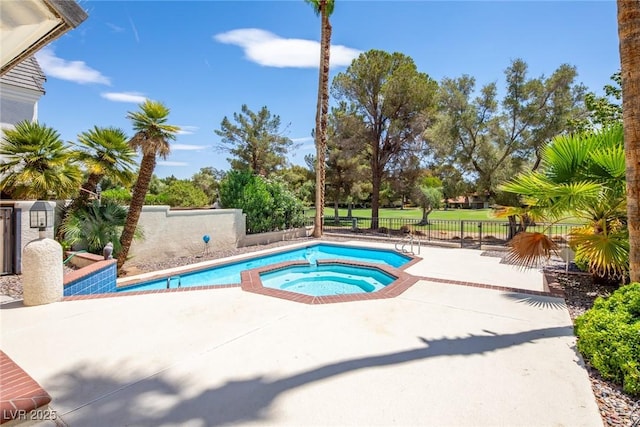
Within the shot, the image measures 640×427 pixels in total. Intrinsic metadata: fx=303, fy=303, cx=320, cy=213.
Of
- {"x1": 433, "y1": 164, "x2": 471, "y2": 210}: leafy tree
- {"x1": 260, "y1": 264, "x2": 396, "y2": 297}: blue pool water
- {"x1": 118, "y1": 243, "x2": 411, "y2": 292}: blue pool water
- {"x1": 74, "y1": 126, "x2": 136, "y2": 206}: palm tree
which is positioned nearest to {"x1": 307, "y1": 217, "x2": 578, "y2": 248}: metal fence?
{"x1": 433, "y1": 164, "x2": 471, "y2": 210}: leafy tree

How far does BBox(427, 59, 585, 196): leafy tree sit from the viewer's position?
15.9 meters

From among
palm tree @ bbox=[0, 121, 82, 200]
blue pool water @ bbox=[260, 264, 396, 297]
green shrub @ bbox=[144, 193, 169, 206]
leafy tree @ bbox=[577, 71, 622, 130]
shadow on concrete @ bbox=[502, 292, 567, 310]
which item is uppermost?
leafy tree @ bbox=[577, 71, 622, 130]

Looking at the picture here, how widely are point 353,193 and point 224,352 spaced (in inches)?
905

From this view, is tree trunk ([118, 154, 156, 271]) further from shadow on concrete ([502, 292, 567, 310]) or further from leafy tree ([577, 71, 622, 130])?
leafy tree ([577, 71, 622, 130])

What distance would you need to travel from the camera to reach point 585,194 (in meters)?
5.32

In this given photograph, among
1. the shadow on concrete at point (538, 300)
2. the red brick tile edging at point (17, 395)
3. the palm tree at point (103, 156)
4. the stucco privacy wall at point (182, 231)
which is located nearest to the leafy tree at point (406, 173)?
the stucco privacy wall at point (182, 231)

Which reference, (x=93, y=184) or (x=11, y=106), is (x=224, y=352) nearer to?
(x=93, y=184)

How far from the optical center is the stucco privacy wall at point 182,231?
10.4 meters

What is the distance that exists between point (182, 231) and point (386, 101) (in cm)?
1418

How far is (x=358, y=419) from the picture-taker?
103 inches

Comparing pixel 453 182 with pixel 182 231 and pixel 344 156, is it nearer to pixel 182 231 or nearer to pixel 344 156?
pixel 344 156

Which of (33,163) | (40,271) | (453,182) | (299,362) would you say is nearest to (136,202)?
(33,163)

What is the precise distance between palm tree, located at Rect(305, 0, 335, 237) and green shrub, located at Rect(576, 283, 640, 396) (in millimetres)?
13422

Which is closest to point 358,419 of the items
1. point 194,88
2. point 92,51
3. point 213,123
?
point 92,51
